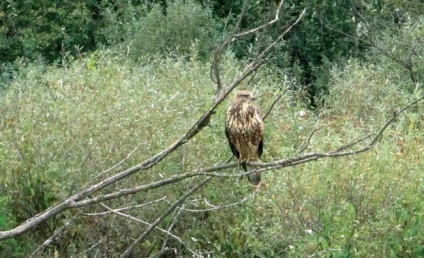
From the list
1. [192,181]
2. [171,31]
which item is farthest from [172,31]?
[192,181]

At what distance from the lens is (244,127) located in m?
7.23

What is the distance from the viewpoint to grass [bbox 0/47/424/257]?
7844mm

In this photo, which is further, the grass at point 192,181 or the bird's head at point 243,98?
the grass at point 192,181

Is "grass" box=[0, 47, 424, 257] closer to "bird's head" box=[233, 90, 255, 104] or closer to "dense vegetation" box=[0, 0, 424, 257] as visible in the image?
"dense vegetation" box=[0, 0, 424, 257]

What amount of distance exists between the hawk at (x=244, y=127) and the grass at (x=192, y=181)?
2.79 ft

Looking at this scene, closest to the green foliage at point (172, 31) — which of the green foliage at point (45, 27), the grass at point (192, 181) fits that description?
the green foliage at point (45, 27)

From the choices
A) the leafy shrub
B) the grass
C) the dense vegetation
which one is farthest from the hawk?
the leafy shrub

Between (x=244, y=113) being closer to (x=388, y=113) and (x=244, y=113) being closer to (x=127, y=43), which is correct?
(x=388, y=113)

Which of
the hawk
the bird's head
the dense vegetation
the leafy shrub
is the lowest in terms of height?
the leafy shrub

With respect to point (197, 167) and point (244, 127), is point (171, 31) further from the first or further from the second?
point (244, 127)

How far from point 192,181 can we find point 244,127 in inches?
44.4

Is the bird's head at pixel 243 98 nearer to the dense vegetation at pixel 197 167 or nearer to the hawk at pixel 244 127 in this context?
the hawk at pixel 244 127

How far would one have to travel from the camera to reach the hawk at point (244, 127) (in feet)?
23.6

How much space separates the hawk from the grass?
85 centimetres
